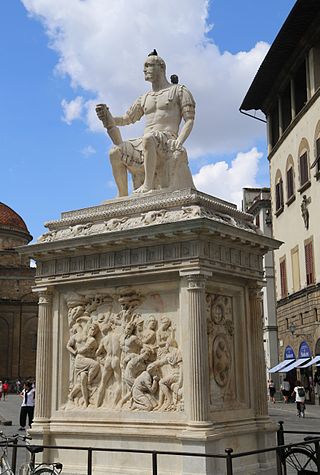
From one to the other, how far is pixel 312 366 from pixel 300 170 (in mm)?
10303

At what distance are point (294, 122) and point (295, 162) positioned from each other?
2.18 meters

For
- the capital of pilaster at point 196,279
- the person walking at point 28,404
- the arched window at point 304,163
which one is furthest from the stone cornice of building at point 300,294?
the capital of pilaster at point 196,279

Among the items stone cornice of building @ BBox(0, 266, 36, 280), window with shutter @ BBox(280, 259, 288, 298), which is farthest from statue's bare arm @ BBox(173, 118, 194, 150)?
stone cornice of building @ BBox(0, 266, 36, 280)

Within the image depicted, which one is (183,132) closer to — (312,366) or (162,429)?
(162,429)

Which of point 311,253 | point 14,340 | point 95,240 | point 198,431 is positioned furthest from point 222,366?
point 14,340

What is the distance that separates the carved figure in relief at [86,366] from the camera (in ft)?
39.8

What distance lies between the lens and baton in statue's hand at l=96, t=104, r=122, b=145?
13422 mm

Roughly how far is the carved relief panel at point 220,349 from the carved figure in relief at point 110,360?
1.65m

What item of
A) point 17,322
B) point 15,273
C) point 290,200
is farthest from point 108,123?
point 15,273

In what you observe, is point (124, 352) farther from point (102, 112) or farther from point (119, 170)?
point (102, 112)

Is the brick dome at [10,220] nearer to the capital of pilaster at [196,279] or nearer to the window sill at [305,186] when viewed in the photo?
the window sill at [305,186]

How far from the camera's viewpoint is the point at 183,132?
13055 mm

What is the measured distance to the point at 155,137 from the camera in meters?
12.8

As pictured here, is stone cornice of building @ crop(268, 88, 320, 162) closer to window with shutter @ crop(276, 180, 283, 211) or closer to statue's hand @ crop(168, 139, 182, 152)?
window with shutter @ crop(276, 180, 283, 211)
